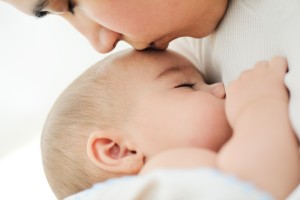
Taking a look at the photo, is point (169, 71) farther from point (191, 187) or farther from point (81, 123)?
point (191, 187)

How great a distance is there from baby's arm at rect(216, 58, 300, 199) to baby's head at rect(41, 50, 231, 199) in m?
0.08

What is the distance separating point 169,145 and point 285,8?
0.33 metres

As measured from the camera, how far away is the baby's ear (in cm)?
90

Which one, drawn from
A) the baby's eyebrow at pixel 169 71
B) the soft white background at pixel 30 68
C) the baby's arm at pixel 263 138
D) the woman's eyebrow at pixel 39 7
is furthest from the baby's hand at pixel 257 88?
the soft white background at pixel 30 68

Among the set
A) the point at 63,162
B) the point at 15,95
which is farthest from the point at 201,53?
the point at 15,95

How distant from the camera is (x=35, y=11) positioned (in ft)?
3.51

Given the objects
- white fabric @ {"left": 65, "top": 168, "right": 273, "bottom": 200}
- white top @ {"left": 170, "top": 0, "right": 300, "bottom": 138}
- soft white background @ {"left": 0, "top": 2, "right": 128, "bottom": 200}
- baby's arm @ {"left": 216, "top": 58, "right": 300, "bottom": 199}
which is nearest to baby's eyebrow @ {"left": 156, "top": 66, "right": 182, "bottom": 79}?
white top @ {"left": 170, "top": 0, "right": 300, "bottom": 138}

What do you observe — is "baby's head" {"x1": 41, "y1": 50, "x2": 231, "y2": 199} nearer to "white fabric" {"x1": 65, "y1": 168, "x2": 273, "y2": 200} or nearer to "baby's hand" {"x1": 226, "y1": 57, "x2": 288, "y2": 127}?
"baby's hand" {"x1": 226, "y1": 57, "x2": 288, "y2": 127}

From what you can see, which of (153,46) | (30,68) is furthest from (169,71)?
(30,68)

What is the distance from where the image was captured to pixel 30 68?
6.08 ft

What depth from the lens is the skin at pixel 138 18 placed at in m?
1.03

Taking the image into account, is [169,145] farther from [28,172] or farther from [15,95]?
[15,95]

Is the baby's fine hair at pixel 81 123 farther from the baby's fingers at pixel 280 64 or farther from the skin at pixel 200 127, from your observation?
the baby's fingers at pixel 280 64

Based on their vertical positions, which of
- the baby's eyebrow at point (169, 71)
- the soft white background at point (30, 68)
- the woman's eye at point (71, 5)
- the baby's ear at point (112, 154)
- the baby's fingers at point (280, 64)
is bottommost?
the soft white background at point (30, 68)
